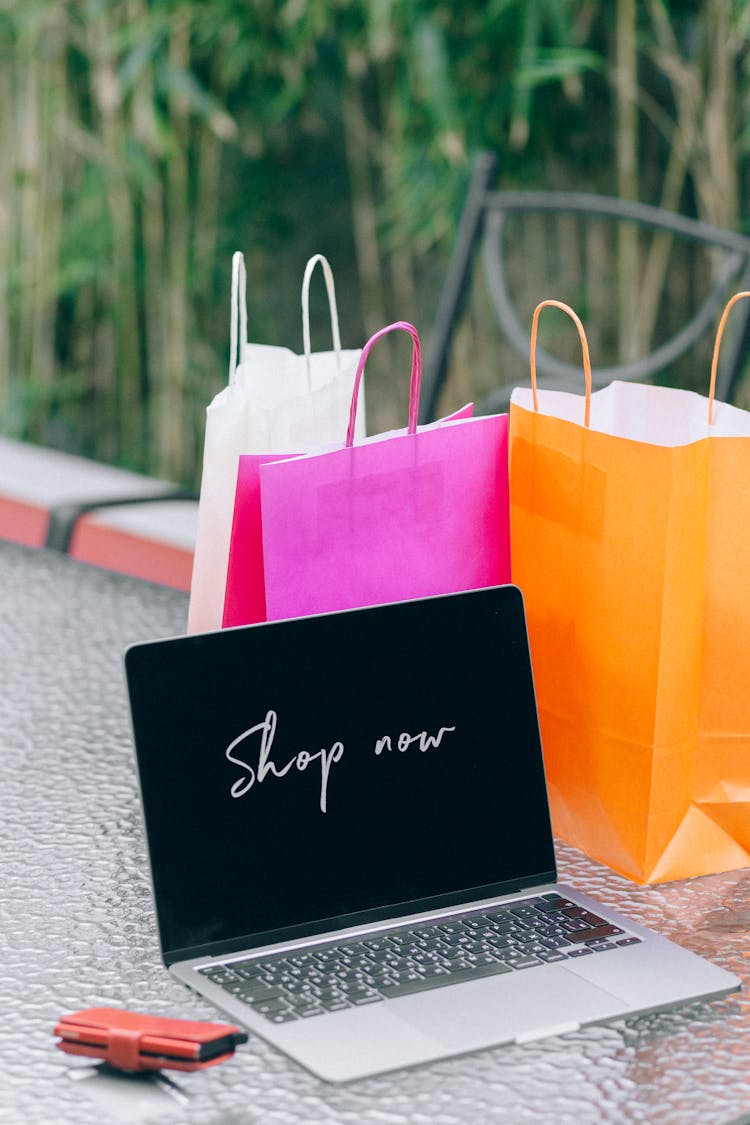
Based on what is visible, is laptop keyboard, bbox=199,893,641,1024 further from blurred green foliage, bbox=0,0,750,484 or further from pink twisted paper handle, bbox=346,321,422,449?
blurred green foliage, bbox=0,0,750,484

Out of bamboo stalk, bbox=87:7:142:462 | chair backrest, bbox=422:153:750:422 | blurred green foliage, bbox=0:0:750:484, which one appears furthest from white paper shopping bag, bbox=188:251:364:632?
bamboo stalk, bbox=87:7:142:462

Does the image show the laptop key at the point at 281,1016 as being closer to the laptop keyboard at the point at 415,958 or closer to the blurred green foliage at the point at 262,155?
the laptop keyboard at the point at 415,958

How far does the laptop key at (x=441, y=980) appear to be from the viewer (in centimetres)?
64

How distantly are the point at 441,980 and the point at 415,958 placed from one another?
2cm

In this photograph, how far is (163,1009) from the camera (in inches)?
24.8

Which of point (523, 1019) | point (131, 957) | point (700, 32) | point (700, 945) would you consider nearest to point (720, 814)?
point (700, 945)

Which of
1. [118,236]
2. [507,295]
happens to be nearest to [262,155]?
[118,236]

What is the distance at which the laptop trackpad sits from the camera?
2.01ft

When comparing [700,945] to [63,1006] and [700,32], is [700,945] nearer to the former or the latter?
[63,1006]

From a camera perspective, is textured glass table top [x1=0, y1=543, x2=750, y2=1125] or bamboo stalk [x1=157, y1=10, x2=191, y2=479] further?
bamboo stalk [x1=157, y1=10, x2=191, y2=479]

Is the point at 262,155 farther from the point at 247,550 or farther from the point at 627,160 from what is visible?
the point at 247,550

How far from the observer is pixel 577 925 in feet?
2.31

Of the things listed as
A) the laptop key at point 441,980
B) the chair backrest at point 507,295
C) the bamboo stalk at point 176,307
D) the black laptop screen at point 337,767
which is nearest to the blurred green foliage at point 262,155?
the bamboo stalk at point 176,307

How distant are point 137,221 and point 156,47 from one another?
0.47m
